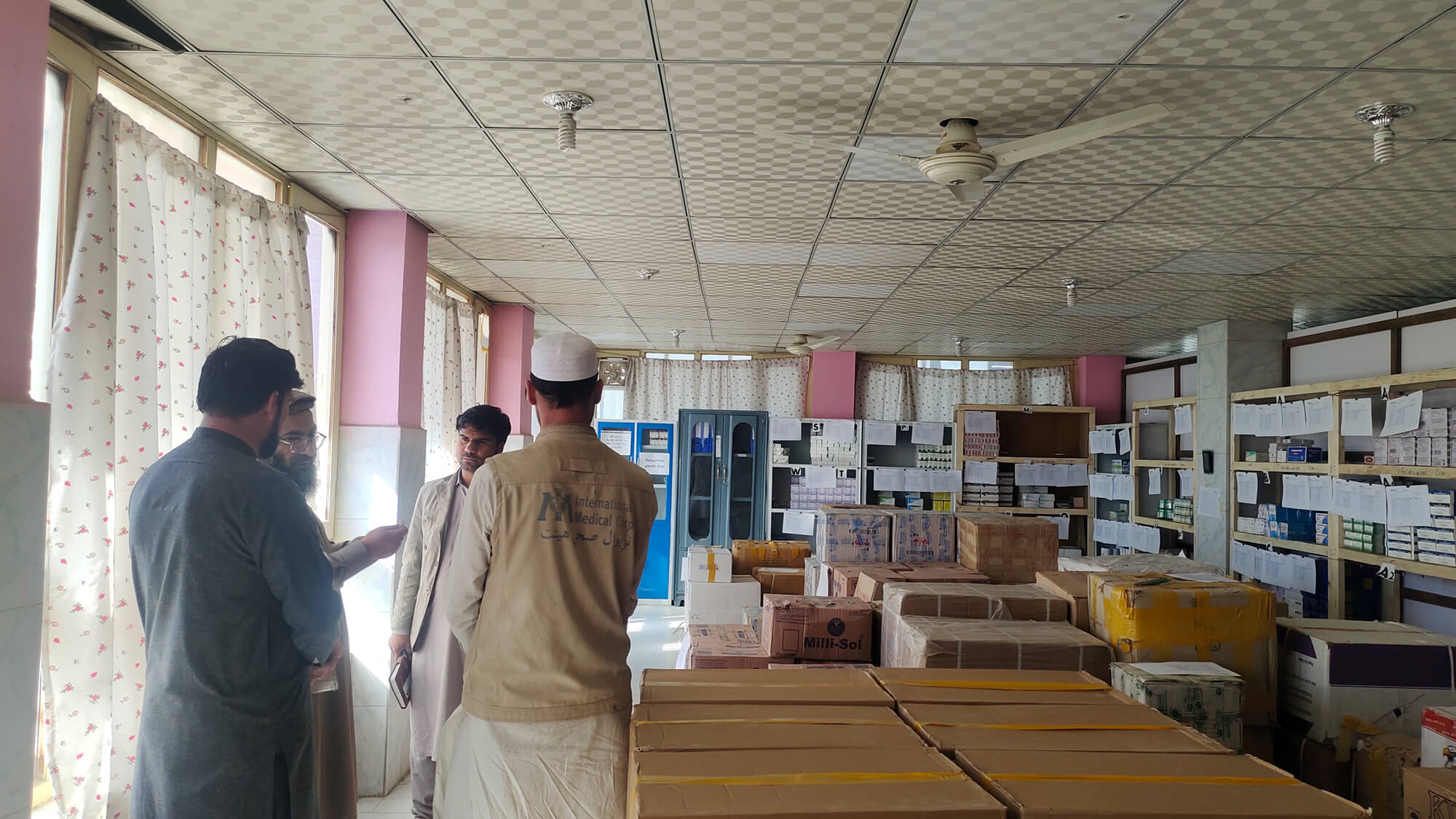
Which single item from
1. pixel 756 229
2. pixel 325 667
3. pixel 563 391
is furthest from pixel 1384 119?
pixel 325 667

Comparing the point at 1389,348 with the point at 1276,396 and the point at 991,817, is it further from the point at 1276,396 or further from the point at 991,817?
the point at 991,817

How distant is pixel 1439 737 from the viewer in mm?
→ 1932

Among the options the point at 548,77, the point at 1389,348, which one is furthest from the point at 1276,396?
the point at 548,77

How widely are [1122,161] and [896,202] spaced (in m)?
0.86

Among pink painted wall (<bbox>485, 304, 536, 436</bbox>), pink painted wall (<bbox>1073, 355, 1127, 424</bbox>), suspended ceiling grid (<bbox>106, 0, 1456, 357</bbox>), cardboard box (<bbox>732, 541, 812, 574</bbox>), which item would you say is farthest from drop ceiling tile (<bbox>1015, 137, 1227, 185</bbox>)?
pink painted wall (<bbox>1073, 355, 1127, 424</bbox>)

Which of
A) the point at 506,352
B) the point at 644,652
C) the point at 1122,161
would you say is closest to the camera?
the point at 1122,161

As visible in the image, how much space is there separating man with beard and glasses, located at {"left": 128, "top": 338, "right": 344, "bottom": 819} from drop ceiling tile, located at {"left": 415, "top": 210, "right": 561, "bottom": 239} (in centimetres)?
216

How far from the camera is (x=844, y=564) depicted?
147 inches

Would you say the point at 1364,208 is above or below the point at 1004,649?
above

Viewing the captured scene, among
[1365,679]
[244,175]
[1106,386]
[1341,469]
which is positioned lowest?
[1365,679]

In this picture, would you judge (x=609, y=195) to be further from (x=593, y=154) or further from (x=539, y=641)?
(x=539, y=641)

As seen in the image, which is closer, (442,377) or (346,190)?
(346,190)

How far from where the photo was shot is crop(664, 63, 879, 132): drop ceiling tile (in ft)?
7.26

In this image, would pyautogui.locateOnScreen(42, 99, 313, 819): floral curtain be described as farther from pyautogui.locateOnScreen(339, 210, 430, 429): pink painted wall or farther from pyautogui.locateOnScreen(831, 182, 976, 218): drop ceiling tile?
pyautogui.locateOnScreen(831, 182, 976, 218): drop ceiling tile
